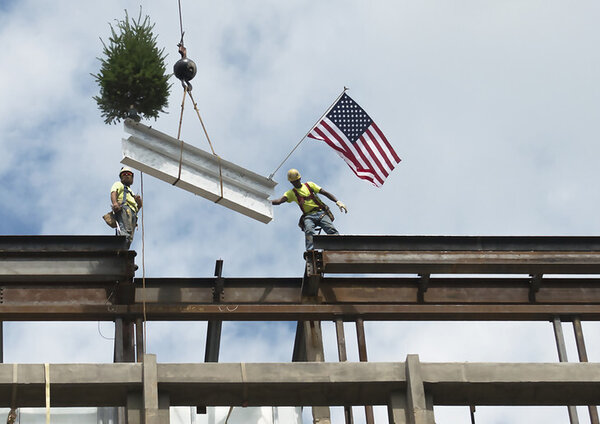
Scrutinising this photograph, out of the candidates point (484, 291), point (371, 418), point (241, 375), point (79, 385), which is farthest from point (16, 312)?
point (484, 291)

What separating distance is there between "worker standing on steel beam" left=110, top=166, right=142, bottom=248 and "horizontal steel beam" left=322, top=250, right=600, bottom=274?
9.62 ft

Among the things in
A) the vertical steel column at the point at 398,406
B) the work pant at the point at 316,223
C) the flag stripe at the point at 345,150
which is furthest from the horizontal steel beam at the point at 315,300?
the vertical steel column at the point at 398,406

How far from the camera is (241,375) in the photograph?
1582 cm

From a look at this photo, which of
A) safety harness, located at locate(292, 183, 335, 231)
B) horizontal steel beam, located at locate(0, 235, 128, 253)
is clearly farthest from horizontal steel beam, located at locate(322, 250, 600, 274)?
horizontal steel beam, located at locate(0, 235, 128, 253)

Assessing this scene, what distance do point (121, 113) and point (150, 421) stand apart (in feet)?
16.8

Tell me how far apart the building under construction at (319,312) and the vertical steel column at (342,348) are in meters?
0.02

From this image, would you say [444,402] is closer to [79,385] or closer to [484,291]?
[484,291]

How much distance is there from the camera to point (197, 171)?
18531 mm

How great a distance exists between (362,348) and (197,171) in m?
3.49

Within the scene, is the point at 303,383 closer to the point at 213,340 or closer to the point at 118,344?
the point at 118,344

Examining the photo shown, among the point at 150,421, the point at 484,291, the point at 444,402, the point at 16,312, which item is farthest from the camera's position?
the point at 484,291

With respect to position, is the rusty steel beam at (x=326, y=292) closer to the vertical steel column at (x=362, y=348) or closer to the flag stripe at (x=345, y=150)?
the vertical steel column at (x=362, y=348)

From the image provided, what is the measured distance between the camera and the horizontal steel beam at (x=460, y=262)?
60.4ft

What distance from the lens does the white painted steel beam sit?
60.0ft
